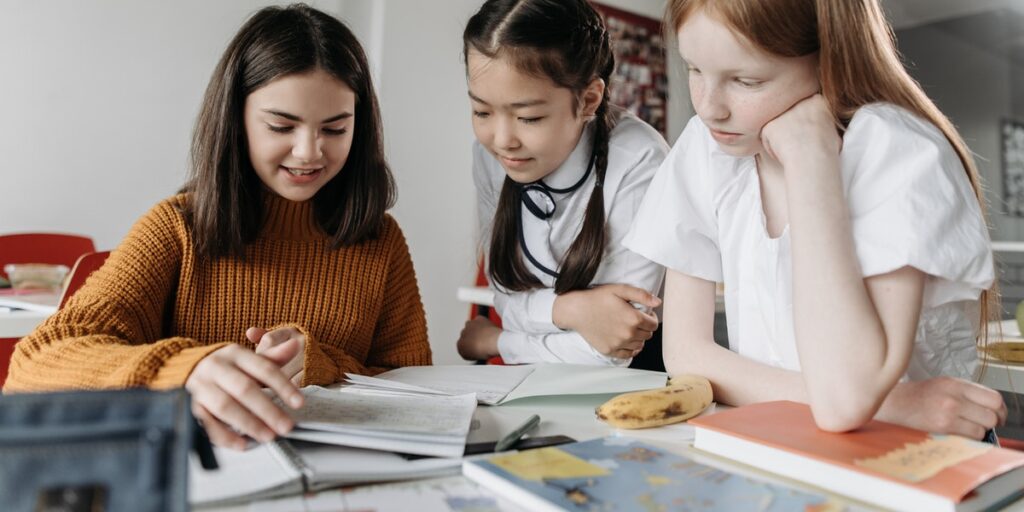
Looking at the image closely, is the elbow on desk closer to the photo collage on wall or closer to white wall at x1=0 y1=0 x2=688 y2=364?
white wall at x1=0 y1=0 x2=688 y2=364

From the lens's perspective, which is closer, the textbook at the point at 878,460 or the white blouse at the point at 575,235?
the textbook at the point at 878,460

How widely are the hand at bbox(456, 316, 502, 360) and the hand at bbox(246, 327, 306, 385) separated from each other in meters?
0.62

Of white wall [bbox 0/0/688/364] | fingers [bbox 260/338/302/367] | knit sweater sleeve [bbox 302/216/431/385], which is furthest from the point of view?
white wall [bbox 0/0/688/364]

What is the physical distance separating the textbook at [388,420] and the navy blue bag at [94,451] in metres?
0.32

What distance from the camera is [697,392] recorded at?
2.81 ft

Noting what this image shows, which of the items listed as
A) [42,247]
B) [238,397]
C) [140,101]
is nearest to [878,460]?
[238,397]

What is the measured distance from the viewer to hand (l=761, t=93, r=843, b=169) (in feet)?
2.61

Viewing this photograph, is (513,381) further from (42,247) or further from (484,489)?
(42,247)

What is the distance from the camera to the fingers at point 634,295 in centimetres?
133

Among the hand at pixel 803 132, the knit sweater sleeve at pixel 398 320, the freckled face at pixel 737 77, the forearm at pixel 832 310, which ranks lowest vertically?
the knit sweater sleeve at pixel 398 320

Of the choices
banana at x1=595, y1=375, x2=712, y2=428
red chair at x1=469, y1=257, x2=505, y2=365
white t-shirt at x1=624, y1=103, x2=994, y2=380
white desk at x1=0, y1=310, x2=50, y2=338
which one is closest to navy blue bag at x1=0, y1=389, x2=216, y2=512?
banana at x1=595, y1=375, x2=712, y2=428

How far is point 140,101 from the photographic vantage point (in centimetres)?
307

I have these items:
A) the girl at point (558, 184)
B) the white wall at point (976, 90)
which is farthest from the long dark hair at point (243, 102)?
the white wall at point (976, 90)

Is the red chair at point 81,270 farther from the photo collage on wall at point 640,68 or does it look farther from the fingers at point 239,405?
the photo collage on wall at point 640,68
